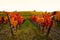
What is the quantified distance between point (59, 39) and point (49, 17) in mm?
411

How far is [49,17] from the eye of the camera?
2188 millimetres

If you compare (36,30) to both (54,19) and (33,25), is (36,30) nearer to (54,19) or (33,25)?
(33,25)
